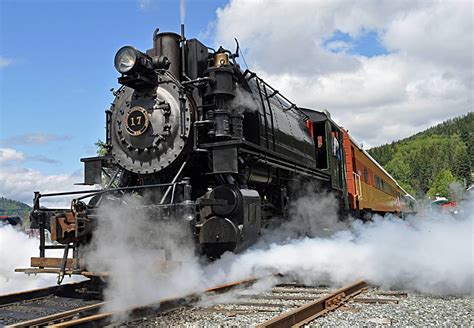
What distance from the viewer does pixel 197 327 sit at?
4.29 m

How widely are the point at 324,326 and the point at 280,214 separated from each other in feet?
12.8

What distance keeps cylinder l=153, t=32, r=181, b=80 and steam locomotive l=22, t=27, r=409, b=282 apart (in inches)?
0.6

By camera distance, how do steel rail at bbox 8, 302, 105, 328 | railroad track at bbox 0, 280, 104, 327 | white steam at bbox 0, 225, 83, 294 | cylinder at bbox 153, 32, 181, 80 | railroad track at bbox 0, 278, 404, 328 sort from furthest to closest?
white steam at bbox 0, 225, 83, 294 < cylinder at bbox 153, 32, 181, 80 < railroad track at bbox 0, 280, 104, 327 < railroad track at bbox 0, 278, 404, 328 < steel rail at bbox 8, 302, 105, 328

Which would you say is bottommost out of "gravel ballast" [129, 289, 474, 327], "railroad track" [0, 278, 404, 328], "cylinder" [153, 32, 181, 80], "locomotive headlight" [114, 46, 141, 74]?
"gravel ballast" [129, 289, 474, 327]

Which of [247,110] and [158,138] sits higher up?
[247,110]

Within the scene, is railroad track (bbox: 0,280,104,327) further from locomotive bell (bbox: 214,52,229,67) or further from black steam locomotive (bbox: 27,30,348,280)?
locomotive bell (bbox: 214,52,229,67)

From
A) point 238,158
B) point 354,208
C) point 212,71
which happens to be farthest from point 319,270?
point 354,208

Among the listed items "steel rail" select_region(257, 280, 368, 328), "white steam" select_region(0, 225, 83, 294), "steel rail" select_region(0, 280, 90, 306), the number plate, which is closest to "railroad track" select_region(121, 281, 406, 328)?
"steel rail" select_region(257, 280, 368, 328)

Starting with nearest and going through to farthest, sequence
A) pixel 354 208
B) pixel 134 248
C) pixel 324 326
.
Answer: pixel 324 326
pixel 134 248
pixel 354 208

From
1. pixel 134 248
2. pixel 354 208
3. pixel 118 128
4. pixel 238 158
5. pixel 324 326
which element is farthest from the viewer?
pixel 354 208

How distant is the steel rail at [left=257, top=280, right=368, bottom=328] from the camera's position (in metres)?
4.03

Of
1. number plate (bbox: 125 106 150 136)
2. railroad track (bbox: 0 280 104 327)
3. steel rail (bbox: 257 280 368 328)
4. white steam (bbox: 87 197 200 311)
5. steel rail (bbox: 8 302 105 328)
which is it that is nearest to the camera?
steel rail (bbox: 257 280 368 328)

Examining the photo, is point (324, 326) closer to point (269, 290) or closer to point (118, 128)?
point (269, 290)

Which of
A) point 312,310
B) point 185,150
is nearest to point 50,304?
point 185,150
